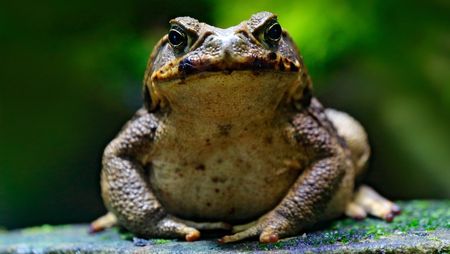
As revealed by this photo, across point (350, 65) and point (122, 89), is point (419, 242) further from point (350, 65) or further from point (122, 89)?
point (122, 89)

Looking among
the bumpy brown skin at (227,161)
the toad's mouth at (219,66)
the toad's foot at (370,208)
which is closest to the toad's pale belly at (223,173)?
the bumpy brown skin at (227,161)

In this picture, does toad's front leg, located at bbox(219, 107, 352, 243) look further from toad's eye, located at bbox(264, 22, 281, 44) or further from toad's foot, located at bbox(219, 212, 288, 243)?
toad's eye, located at bbox(264, 22, 281, 44)

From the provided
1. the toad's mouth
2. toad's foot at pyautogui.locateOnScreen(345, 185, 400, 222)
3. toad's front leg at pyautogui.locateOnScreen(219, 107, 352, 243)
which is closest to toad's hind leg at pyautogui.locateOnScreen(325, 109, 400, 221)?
toad's foot at pyautogui.locateOnScreen(345, 185, 400, 222)

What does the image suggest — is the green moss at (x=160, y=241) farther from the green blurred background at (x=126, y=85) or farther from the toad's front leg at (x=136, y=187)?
the green blurred background at (x=126, y=85)

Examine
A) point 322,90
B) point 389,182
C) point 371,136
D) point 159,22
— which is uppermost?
point 159,22

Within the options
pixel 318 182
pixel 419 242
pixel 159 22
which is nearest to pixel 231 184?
pixel 318 182

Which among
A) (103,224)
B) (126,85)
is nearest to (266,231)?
(103,224)

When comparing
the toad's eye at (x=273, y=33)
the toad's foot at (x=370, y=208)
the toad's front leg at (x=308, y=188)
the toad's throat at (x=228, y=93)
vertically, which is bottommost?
the toad's foot at (x=370, y=208)
